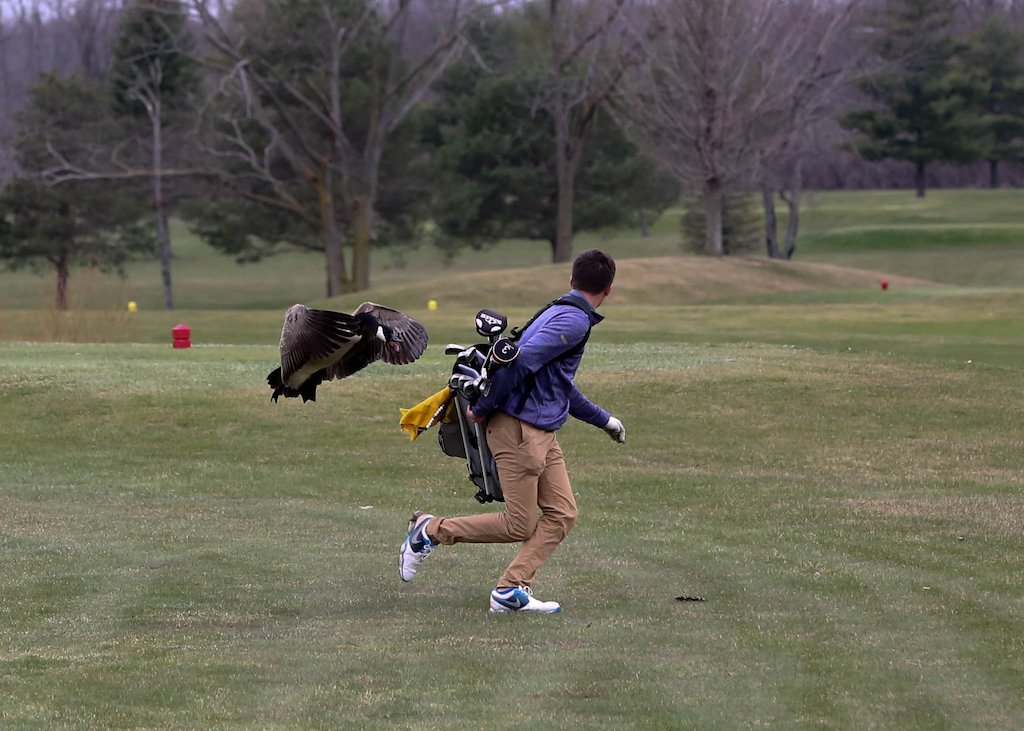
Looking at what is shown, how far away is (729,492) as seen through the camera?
491 inches

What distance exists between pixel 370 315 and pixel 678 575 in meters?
2.59

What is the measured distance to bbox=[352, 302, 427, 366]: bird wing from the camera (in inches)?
299

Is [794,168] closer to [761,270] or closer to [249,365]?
[761,270]

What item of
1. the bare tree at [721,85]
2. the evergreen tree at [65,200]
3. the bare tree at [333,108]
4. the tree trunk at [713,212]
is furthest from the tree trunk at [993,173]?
the evergreen tree at [65,200]

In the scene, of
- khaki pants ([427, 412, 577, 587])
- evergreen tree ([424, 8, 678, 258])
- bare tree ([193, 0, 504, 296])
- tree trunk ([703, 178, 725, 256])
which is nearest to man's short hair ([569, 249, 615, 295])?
khaki pants ([427, 412, 577, 587])

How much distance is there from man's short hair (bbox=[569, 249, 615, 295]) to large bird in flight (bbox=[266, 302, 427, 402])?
2.86ft

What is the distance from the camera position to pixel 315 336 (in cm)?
755

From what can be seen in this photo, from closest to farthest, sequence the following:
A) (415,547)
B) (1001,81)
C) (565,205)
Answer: (415,547) → (565,205) → (1001,81)

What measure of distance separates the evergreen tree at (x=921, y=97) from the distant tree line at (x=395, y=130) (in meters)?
11.0

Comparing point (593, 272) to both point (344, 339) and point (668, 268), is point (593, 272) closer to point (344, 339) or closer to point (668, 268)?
point (344, 339)

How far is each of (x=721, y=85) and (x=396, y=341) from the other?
40004mm

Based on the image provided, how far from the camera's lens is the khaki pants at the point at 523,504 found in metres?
7.41

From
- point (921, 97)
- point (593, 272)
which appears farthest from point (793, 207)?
point (593, 272)

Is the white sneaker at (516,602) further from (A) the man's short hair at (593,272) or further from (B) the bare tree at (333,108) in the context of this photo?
(B) the bare tree at (333,108)
